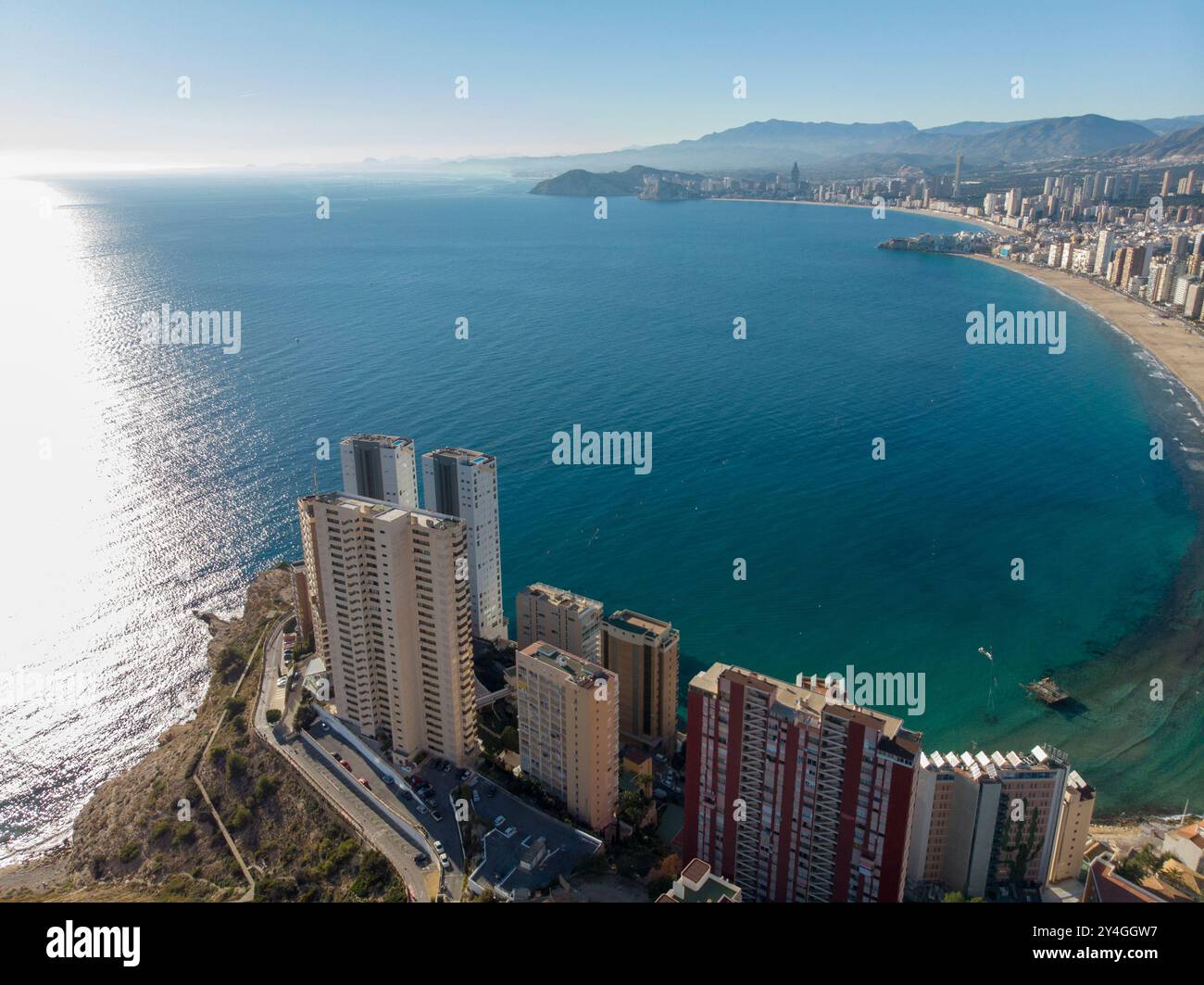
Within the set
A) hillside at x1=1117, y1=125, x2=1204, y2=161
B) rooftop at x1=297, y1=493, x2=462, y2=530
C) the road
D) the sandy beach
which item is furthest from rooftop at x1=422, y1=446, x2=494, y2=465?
hillside at x1=1117, y1=125, x2=1204, y2=161

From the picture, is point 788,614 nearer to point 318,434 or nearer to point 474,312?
point 318,434

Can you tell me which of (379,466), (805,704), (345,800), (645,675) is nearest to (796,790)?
(805,704)

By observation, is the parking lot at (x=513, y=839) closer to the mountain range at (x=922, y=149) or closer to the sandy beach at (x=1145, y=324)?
the sandy beach at (x=1145, y=324)

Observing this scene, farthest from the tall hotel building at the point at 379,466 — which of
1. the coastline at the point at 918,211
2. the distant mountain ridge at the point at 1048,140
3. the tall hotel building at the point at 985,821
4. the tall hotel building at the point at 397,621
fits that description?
the distant mountain ridge at the point at 1048,140

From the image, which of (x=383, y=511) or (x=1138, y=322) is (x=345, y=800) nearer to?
(x=383, y=511)

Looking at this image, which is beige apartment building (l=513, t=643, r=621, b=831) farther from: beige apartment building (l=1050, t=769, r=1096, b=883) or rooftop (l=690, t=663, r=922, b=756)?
beige apartment building (l=1050, t=769, r=1096, b=883)

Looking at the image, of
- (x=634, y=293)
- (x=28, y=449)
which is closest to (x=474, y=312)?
(x=634, y=293)

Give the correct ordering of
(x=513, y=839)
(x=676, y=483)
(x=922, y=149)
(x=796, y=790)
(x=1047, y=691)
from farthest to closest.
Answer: (x=922, y=149), (x=676, y=483), (x=1047, y=691), (x=513, y=839), (x=796, y=790)
